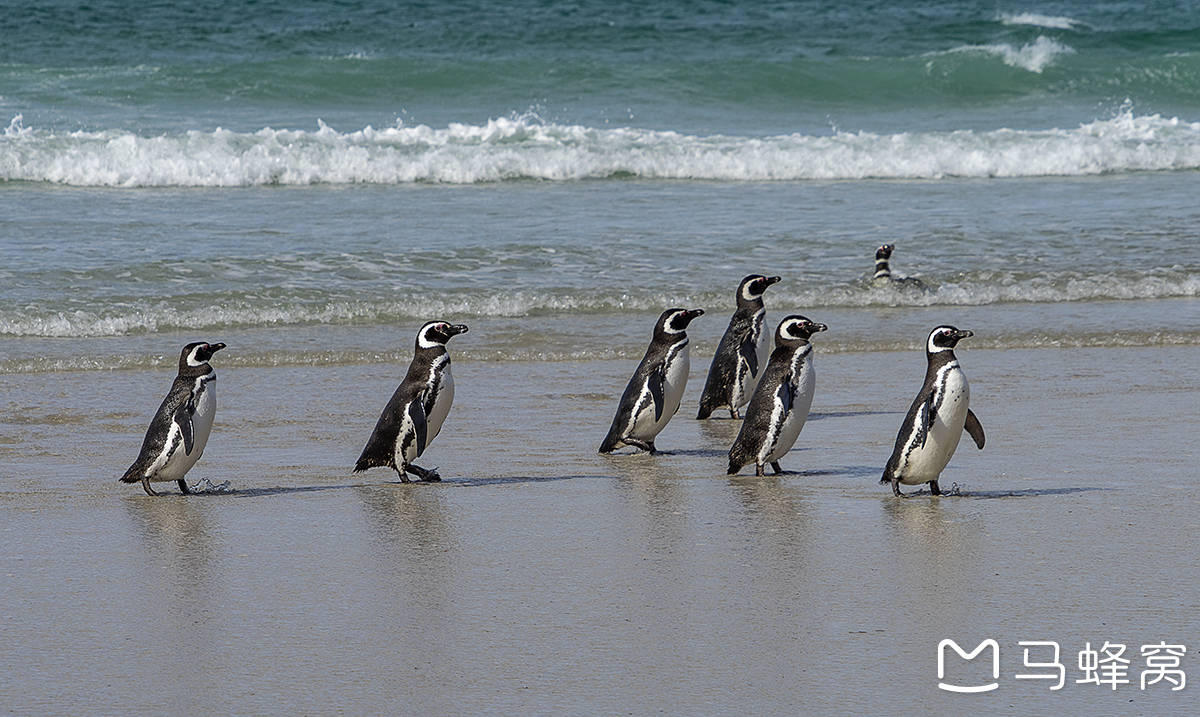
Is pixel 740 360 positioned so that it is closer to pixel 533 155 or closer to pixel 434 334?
pixel 434 334

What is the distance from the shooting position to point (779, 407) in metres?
5.67

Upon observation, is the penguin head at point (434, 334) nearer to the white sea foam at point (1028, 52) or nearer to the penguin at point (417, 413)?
the penguin at point (417, 413)

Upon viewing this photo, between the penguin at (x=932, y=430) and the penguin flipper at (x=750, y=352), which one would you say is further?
the penguin flipper at (x=750, y=352)

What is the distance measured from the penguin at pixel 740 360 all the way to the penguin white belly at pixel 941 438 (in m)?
1.98

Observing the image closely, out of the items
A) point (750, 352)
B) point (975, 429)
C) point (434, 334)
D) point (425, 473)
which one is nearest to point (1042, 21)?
point (750, 352)

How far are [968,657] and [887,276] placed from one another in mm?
7028

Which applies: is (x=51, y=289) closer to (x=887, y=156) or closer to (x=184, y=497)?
(x=184, y=497)

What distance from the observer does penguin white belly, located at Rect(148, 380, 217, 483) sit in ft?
17.7

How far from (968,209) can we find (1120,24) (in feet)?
61.3

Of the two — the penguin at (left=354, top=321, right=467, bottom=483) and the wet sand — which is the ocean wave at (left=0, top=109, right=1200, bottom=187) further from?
the penguin at (left=354, top=321, right=467, bottom=483)

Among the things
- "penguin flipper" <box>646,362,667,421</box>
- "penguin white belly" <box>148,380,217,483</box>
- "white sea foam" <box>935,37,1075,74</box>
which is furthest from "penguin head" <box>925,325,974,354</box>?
"white sea foam" <box>935,37,1075,74</box>

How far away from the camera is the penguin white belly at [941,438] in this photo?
5.14m

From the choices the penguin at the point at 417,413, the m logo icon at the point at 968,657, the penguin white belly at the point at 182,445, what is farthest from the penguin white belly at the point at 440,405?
the m logo icon at the point at 968,657

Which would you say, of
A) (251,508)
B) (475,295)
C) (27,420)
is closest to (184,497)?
(251,508)
